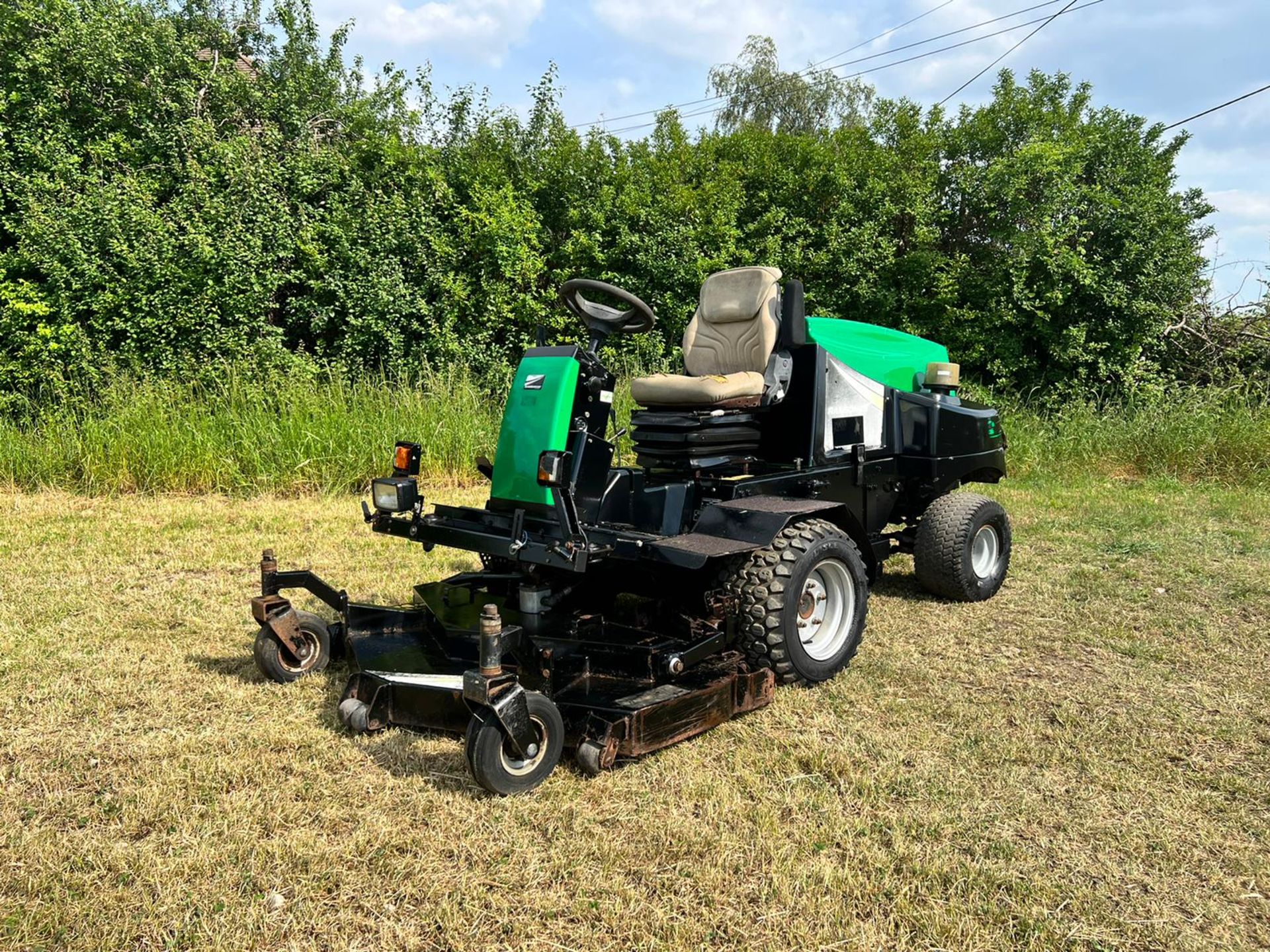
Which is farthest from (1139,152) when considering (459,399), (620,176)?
(459,399)

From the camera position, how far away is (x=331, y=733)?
323cm

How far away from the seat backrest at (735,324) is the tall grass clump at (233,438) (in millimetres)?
4230

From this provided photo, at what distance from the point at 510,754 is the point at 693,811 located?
581mm

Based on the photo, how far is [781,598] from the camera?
351 centimetres

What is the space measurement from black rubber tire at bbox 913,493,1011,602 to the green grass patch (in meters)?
2.79

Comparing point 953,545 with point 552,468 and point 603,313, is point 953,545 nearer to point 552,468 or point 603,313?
point 603,313

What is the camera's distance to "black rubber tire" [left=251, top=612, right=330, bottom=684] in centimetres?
368

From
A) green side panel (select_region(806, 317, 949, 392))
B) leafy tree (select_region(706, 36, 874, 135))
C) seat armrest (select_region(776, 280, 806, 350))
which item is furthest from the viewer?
leafy tree (select_region(706, 36, 874, 135))

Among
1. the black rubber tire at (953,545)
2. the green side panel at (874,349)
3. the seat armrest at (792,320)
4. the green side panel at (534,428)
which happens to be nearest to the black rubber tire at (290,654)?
the green side panel at (534,428)

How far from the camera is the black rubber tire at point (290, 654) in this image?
3.68m

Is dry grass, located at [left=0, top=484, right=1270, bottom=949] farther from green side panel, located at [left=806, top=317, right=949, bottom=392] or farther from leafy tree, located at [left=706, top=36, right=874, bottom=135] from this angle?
leafy tree, located at [left=706, top=36, right=874, bottom=135]

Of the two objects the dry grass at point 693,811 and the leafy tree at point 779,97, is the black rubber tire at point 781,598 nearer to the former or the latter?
the dry grass at point 693,811

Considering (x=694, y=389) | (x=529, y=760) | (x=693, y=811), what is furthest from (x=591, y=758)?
(x=694, y=389)

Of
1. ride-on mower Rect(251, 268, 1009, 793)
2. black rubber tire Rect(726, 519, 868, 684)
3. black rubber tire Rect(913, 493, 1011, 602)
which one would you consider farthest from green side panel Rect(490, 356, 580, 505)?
black rubber tire Rect(913, 493, 1011, 602)
